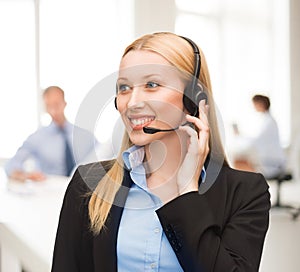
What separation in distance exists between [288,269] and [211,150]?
3.90 feet

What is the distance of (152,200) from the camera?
2.85 feet

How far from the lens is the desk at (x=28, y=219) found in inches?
56.3

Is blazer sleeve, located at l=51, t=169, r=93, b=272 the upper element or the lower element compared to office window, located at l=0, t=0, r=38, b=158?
lower

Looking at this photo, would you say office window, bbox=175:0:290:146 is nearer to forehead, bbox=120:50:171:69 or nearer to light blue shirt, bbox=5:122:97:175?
light blue shirt, bbox=5:122:97:175

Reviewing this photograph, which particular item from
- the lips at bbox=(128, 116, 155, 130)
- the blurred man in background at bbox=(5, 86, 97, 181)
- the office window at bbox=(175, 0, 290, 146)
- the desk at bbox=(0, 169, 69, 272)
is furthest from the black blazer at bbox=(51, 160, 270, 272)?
the office window at bbox=(175, 0, 290, 146)

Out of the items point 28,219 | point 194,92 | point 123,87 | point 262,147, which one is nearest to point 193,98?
point 194,92

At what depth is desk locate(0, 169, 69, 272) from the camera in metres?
1.43

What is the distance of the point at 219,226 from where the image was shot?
31.7 inches

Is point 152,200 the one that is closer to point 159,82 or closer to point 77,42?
point 159,82

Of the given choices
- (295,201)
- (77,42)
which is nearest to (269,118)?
(295,201)

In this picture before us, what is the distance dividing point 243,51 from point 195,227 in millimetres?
1384

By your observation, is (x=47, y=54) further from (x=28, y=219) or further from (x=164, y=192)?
(x=164, y=192)

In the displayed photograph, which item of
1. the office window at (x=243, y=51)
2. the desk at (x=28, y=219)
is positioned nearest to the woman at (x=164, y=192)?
the desk at (x=28, y=219)

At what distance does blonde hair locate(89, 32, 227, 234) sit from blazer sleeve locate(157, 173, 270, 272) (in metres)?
0.08
